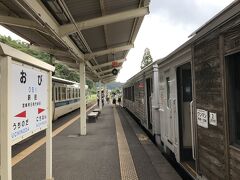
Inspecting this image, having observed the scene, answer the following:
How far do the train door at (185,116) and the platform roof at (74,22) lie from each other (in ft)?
9.08

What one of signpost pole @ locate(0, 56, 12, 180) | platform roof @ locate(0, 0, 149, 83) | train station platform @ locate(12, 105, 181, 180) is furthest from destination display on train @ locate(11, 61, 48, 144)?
train station platform @ locate(12, 105, 181, 180)

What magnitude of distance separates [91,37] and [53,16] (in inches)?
140

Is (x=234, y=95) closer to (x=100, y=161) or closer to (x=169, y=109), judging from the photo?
(x=169, y=109)

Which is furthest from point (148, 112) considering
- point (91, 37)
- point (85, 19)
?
point (85, 19)

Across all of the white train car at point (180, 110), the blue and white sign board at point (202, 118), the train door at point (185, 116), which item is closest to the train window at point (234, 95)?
the blue and white sign board at point (202, 118)

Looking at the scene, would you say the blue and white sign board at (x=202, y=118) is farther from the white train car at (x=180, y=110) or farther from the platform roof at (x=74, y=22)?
the platform roof at (x=74, y=22)

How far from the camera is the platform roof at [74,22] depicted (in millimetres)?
6520

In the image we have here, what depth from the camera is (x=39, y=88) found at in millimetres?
4500

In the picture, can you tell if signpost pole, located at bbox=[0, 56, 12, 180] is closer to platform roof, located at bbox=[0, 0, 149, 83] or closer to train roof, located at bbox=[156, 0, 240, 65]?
platform roof, located at bbox=[0, 0, 149, 83]

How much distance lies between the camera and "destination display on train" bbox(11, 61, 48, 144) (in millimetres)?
3598

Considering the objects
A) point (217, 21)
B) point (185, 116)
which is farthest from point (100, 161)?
point (217, 21)

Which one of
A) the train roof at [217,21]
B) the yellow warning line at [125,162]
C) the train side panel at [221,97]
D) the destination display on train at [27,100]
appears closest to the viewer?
the train roof at [217,21]

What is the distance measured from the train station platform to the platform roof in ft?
9.34

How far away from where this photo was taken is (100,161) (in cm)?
755
